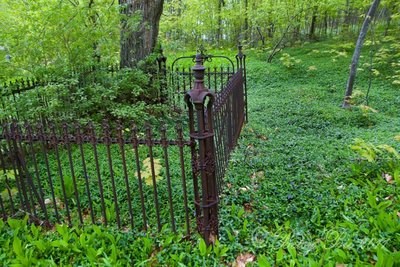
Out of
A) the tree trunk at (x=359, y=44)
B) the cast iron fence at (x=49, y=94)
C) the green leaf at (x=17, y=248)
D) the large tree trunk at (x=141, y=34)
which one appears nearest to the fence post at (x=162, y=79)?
the large tree trunk at (x=141, y=34)

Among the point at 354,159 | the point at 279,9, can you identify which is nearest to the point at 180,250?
the point at 354,159

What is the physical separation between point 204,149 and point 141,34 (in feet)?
14.8

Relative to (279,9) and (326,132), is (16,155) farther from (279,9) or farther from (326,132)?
(279,9)

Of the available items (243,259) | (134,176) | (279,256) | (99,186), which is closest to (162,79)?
(134,176)

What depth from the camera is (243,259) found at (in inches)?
105

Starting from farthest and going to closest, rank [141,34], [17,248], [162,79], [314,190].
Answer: [141,34]
[162,79]
[314,190]
[17,248]

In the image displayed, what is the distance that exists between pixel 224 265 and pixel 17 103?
375cm

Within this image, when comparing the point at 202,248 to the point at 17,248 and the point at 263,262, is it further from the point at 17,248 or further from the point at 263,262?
the point at 17,248

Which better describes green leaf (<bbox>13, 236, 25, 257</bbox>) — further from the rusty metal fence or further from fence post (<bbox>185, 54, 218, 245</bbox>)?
fence post (<bbox>185, 54, 218, 245</bbox>)

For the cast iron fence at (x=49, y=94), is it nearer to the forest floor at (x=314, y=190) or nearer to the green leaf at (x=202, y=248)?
the forest floor at (x=314, y=190)

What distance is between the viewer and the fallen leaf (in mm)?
2613

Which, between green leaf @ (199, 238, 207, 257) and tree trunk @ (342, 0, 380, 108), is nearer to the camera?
green leaf @ (199, 238, 207, 257)

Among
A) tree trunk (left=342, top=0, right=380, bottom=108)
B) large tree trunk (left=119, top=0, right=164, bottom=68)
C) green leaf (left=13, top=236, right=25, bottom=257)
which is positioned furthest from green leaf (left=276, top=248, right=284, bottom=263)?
Answer: tree trunk (left=342, top=0, right=380, bottom=108)

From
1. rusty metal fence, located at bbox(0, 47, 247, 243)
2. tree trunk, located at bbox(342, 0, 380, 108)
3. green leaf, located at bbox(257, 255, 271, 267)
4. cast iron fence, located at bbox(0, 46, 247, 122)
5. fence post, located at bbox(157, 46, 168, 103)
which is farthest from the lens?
tree trunk, located at bbox(342, 0, 380, 108)
